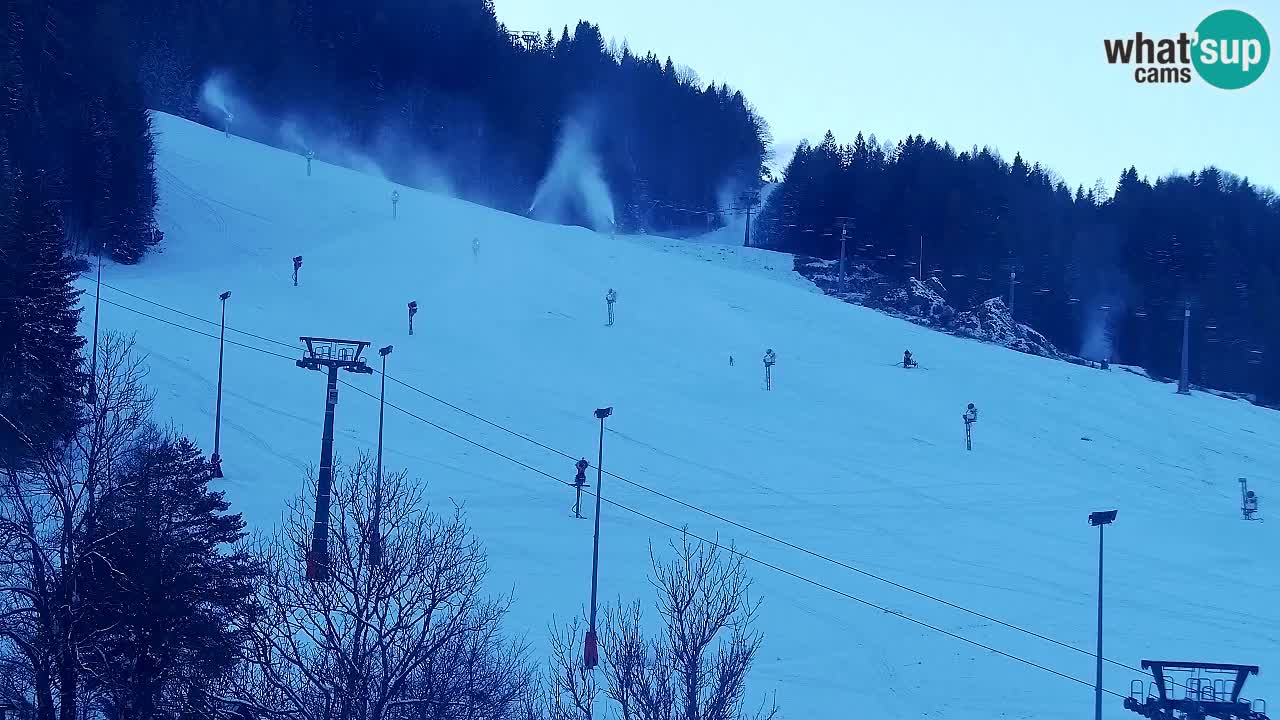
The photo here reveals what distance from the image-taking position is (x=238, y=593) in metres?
13.6

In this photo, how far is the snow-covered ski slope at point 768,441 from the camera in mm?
22516

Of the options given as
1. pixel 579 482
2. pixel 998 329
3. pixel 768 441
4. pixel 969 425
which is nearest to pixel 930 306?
pixel 998 329

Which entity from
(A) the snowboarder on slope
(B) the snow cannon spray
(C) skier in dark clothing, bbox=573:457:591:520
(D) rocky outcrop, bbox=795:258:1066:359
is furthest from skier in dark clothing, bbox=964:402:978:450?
(B) the snow cannon spray

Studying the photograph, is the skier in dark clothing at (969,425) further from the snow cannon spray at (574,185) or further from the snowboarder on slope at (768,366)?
the snow cannon spray at (574,185)

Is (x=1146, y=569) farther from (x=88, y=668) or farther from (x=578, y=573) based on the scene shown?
(x=88, y=668)

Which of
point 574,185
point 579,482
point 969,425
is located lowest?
point 579,482

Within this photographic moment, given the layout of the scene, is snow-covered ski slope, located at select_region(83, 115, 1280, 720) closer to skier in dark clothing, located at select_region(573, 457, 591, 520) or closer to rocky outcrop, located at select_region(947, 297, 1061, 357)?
skier in dark clothing, located at select_region(573, 457, 591, 520)

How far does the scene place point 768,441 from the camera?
35750 millimetres

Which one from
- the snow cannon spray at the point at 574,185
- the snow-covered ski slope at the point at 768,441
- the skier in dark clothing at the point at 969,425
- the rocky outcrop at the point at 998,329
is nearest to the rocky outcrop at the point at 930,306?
the rocky outcrop at the point at 998,329

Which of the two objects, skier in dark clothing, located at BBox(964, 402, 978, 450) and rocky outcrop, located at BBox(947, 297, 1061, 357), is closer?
skier in dark clothing, located at BBox(964, 402, 978, 450)

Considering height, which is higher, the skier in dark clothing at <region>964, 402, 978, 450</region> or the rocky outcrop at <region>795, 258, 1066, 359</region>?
the rocky outcrop at <region>795, 258, 1066, 359</region>

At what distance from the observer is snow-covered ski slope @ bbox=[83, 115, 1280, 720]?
2252 centimetres

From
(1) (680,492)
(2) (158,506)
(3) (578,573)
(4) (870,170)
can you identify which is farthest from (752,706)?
(4) (870,170)

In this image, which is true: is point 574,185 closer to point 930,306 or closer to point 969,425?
point 930,306
